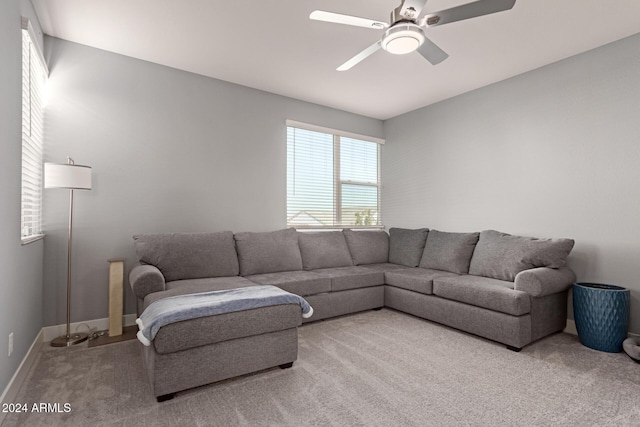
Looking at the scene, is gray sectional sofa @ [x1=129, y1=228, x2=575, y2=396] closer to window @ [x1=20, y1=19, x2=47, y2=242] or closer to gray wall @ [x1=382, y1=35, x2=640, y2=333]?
gray wall @ [x1=382, y1=35, x2=640, y2=333]

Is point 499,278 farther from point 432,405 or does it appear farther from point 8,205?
point 8,205

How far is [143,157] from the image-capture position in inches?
135

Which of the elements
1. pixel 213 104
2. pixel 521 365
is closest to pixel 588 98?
pixel 521 365

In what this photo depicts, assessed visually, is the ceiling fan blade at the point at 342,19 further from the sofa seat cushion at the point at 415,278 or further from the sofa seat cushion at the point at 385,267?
the sofa seat cushion at the point at 385,267

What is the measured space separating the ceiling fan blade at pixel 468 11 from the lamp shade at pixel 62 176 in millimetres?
2904

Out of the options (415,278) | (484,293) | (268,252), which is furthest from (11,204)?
(484,293)

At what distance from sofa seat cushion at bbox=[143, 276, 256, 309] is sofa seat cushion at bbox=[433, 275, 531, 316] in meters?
1.93

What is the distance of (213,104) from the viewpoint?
3.85 m

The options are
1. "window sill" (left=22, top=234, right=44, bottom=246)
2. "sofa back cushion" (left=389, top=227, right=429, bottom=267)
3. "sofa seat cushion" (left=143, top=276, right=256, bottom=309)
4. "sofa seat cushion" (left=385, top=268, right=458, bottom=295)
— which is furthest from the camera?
"sofa back cushion" (left=389, top=227, right=429, bottom=267)

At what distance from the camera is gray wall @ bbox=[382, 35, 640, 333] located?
2920 mm

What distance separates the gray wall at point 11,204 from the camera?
1817 millimetres

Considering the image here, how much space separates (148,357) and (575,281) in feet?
12.3

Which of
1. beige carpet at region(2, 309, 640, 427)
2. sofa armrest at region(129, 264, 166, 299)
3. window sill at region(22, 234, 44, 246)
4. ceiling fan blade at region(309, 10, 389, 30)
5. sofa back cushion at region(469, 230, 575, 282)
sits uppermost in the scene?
ceiling fan blade at region(309, 10, 389, 30)

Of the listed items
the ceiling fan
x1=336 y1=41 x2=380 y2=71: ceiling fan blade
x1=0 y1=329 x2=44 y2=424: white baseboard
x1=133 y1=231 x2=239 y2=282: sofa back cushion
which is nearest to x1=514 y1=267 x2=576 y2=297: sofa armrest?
the ceiling fan
